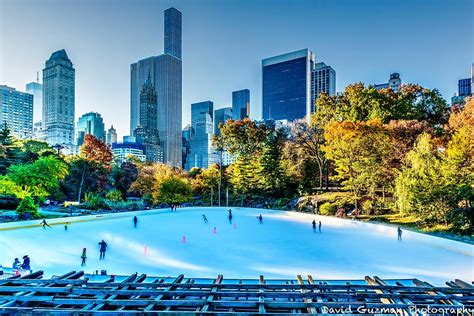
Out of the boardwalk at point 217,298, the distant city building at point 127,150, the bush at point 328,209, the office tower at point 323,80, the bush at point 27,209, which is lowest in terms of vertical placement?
the bush at point 328,209

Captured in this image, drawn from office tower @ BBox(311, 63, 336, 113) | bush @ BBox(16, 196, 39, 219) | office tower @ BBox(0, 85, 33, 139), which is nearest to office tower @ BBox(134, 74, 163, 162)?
office tower @ BBox(0, 85, 33, 139)

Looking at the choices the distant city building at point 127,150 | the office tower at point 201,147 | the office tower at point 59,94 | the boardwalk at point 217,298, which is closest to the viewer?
the boardwalk at point 217,298

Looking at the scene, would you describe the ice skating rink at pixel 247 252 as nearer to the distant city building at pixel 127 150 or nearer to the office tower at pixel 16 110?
the distant city building at pixel 127 150

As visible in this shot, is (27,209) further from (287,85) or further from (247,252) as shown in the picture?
(287,85)

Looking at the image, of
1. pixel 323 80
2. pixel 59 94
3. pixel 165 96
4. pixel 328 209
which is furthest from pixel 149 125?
pixel 328 209

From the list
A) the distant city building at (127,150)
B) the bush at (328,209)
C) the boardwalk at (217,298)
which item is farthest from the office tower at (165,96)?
the boardwalk at (217,298)

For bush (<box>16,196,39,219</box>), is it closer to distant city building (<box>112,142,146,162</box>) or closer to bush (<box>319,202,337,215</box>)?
bush (<box>319,202,337,215</box>)
